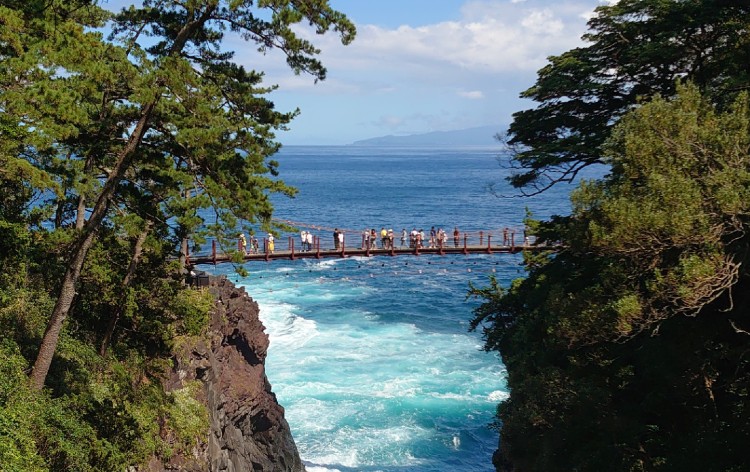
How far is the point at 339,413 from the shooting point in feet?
94.1

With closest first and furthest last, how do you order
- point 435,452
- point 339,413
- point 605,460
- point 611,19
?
1. point 605,460
2. point 611,19
3. point 435,452
4. point 339,413

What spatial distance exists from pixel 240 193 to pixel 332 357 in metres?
25.4

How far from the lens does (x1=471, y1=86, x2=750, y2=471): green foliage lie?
319 inches

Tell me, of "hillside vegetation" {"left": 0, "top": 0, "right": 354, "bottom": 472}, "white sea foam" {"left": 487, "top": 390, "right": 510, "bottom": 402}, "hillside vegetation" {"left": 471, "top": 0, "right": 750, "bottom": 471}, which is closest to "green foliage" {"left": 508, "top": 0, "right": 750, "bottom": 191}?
"hillside vegetation" {"left": 471, "top": 0, "right": 750, "bottom": 471}

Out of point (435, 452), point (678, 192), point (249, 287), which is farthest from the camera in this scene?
point (249, 287)

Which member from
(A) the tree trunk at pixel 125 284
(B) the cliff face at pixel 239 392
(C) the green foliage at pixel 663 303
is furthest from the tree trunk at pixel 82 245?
(C) the green foliage at pixel 663 303

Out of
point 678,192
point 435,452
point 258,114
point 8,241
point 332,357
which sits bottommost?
point 435,452

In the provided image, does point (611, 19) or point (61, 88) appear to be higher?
point (611, 19)

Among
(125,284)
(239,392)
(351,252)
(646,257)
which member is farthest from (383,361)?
(646,257)

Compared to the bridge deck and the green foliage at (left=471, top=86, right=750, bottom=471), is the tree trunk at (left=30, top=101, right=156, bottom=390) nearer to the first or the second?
the green foliage at (left=471, top=86, right=750, bottom=471)

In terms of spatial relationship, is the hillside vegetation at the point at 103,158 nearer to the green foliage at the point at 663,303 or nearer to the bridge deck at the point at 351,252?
the green foliage at the point at 663,303

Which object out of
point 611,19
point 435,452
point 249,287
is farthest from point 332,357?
point 611,19

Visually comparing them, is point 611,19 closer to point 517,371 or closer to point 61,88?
point 517,371

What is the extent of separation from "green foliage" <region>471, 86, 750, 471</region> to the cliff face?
1053cm
